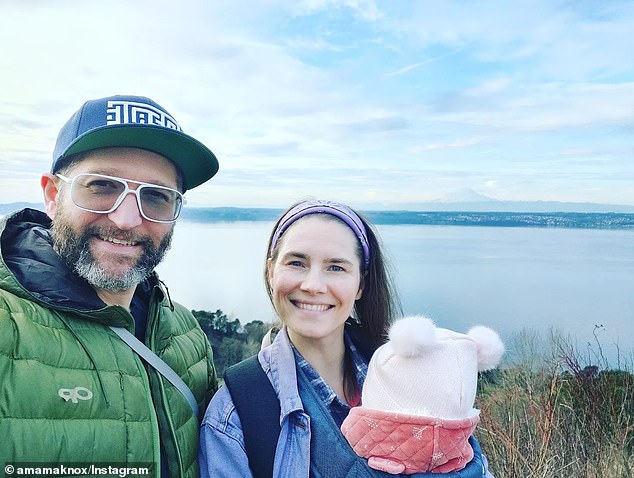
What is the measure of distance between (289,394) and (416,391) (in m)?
0.52

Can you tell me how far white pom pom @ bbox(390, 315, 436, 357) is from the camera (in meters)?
2.01

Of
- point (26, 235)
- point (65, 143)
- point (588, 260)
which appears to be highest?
point (65, 143)

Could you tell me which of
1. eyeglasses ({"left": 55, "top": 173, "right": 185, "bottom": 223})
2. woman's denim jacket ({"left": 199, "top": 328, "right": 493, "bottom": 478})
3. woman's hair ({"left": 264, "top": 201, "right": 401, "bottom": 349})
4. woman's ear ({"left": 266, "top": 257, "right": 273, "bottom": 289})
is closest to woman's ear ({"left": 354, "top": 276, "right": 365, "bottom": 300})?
woman's hair ({"left": 264, "top": 201, "right": 401, "bottom": 349})

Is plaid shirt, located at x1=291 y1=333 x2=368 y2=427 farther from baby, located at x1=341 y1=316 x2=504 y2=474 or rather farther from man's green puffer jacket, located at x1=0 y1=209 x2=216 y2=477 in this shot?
man's green puffer jacket, located at x1=0 y1=209 x2=216 y2=477

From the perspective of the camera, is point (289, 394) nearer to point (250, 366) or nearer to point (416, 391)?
point (250, 366)

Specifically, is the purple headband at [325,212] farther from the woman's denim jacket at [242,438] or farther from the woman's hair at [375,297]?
the woman's denim jacket at [242,438]

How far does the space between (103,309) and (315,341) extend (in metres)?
0.96

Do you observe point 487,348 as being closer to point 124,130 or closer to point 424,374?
point 424,374

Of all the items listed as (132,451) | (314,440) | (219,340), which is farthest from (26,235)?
(219,340)

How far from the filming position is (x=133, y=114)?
2365mm

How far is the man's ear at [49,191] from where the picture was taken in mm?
2475

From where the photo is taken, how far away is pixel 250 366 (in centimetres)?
239

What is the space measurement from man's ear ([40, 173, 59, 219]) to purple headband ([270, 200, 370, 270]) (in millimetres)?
963

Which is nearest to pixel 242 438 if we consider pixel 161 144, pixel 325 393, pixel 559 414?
pixel 325 393
